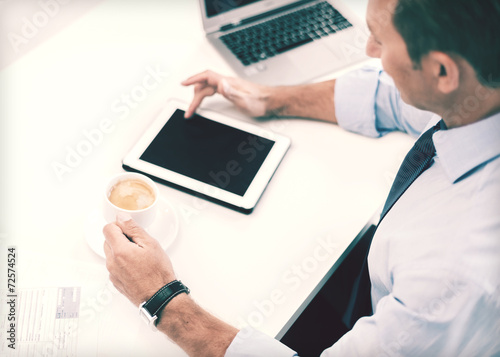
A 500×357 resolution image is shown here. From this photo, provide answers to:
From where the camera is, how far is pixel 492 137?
30.8 inches

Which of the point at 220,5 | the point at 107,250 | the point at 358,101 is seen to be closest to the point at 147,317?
the point at 107,250

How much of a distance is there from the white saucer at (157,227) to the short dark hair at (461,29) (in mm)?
568

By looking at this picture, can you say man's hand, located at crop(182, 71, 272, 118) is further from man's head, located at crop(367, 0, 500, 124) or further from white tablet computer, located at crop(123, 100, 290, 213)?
man's head, located at crop(367, 0, 500, 124)

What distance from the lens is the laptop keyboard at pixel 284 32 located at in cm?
128

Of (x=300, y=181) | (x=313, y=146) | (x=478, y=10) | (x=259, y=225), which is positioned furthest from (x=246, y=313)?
(x=478, y=10)

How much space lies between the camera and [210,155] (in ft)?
3.42

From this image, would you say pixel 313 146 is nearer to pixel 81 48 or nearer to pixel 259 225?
pixel 259 225

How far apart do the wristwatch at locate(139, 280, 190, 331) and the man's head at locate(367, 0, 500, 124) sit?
0.55 meters

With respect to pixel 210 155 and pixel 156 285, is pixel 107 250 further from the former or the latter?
pixel 210 155

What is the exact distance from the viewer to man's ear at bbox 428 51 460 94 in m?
0.75

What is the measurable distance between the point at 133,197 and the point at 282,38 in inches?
26.1

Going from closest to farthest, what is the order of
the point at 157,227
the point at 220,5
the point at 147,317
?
the point at 147,317, the point at 157,227, the point at 220,5

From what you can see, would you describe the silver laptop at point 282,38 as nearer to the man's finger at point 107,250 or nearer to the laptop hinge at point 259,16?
the laptop hinge at point 259,16

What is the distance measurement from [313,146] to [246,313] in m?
0.45
